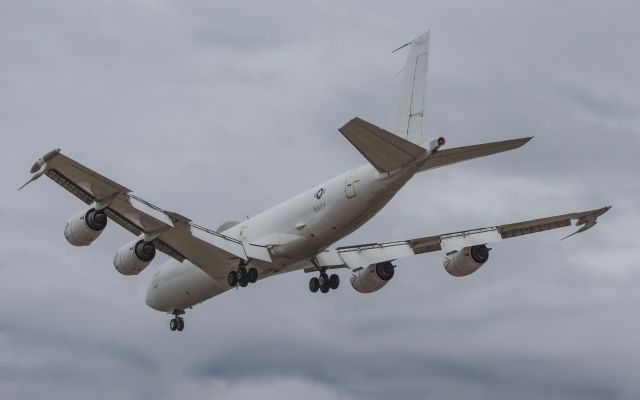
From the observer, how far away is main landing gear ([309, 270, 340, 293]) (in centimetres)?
4884

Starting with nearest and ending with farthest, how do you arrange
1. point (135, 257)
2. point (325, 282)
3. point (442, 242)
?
point (135, 257) → point (442, 242) → point (325, 282)

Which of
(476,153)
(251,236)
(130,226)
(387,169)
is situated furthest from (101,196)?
(476,153)

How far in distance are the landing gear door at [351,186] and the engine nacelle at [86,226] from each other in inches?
340

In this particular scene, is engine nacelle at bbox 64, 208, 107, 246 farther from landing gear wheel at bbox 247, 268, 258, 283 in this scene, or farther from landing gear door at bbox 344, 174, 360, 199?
landing gear door at bbox 344, 174, 360, 199

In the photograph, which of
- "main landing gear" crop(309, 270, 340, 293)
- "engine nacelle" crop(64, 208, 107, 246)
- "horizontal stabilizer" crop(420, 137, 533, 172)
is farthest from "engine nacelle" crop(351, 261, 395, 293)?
"engine nacelle" crop(64, 208, 107, 246)

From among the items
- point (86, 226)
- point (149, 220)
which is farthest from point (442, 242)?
point (86, 226)

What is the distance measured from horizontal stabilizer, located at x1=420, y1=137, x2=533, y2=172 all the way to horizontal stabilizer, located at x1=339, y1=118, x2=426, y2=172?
75cm

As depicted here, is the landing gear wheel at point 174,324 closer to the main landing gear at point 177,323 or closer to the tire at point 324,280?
the main landing gear at point 177,323

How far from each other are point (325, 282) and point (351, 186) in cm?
657

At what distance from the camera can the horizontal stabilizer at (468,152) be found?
40072 mm

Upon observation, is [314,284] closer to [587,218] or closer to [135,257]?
[135,257]

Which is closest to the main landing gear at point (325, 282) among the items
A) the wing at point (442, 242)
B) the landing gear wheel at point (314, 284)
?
the landing gear wheel at point (314, 284)

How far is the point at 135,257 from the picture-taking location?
4656 cm

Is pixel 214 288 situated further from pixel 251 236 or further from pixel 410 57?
pixel 410 57
